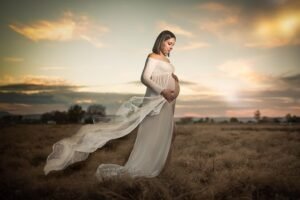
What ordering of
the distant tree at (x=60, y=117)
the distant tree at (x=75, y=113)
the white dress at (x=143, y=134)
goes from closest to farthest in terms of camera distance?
1. the white dress at (x=143, y=134)
2. the distant tree at (x=75, y=113)
3. the distant tree at (x=60, y=117)

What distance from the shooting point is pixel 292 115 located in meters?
6.50

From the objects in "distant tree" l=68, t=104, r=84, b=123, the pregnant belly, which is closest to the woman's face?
the pregnant belly

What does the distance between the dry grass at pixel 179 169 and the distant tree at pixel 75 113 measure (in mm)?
383

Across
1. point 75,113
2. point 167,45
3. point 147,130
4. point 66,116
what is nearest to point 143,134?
point 147,130

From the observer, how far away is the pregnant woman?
3326 mm

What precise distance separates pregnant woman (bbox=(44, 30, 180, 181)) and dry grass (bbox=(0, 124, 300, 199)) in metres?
0.16

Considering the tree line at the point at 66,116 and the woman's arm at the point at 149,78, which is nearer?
the woman's arm at the point at 149,78

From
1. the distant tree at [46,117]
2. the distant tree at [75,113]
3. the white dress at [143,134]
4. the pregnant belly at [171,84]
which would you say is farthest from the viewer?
the distant tree at [46,117]

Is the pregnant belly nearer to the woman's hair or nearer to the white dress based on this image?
the white dress

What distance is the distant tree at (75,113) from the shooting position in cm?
605

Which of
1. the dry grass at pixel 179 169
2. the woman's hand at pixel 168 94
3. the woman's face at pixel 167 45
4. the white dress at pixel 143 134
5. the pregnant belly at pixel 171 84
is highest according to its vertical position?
the woman's face at pixel 167 45

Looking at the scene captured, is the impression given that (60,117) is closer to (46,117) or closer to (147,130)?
(46,117)

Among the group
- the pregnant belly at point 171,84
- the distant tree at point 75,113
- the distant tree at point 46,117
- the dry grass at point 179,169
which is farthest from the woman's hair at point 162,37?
the distant tree at point 46,117

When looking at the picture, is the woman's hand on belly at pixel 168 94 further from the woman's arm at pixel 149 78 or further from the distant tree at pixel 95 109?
the distant tree at pixel 95 109
